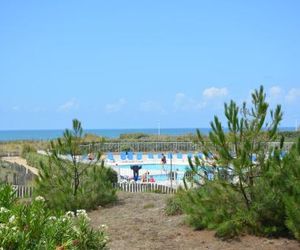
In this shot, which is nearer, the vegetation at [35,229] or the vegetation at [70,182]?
the vegetation at [35,229]

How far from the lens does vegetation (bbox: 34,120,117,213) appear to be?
13.0m

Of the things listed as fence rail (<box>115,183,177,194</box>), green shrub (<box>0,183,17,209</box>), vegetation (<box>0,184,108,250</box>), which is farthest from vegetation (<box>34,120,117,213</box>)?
vegetation (<box>0,184,108,250</box>)

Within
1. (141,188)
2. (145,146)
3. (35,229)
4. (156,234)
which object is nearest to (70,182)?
(156,234)

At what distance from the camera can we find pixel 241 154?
8766mm

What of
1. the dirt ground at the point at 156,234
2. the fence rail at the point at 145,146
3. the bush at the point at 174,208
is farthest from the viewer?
the fence rail at the point at 145,146

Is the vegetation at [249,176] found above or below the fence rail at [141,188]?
above

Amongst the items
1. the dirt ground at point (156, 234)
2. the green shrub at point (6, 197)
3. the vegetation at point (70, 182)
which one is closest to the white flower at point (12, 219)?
the green shrub at point (6, 197)

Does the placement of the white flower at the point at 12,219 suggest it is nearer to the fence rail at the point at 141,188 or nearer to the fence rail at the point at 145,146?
the fence rail at the point at 141,188

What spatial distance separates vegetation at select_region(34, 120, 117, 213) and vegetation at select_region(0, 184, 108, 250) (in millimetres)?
7904

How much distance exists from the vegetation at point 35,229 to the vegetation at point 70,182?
7904 mm

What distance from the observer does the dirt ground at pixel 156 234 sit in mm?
8688

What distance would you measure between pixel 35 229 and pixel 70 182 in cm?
933

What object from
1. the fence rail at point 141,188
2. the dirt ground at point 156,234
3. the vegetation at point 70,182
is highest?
the vegetation at point 70,182

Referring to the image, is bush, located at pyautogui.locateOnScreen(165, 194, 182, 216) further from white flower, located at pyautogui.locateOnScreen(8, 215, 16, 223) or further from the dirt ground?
white flower, located at pyautogui.locateOnScreen(8, 215, 16, 223)
